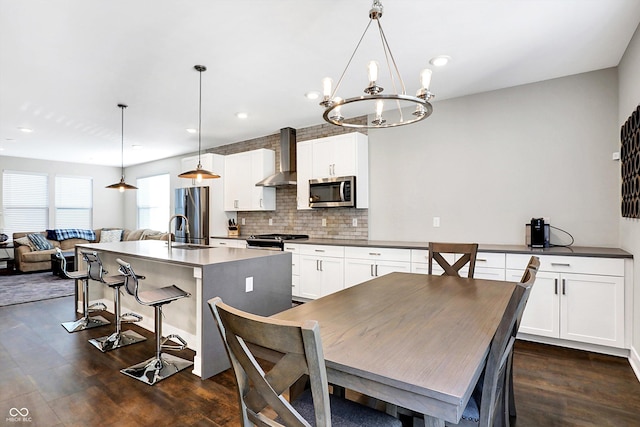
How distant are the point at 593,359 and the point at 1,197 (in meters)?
→ 10.8

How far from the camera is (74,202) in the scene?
8.54 metres

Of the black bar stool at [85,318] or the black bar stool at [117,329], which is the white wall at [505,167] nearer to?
the black bar stool at [117,329]

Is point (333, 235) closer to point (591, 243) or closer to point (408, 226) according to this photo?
point (408, 226)

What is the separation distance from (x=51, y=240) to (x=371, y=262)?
26.1ft

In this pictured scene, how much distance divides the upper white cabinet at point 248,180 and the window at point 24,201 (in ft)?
17.7

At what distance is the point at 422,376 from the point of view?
3.05 feet

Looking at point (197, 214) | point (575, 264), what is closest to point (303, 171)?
point (197, 214)

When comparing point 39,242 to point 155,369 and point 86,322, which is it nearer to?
point 86,322

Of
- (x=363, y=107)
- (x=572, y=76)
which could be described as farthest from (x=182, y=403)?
(x=572, y=76)

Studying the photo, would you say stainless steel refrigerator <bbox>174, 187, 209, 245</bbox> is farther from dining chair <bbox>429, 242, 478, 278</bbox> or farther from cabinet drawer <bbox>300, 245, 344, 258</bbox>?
dining chair <bbox>429, 242, 478, 278</bbox>

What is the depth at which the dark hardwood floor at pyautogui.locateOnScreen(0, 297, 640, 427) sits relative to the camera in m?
2.00

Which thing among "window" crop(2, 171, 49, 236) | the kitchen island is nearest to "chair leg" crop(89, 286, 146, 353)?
the kitchen island

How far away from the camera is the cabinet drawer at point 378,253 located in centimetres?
367

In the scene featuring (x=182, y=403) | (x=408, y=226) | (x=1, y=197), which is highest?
(x=1, y=197)
